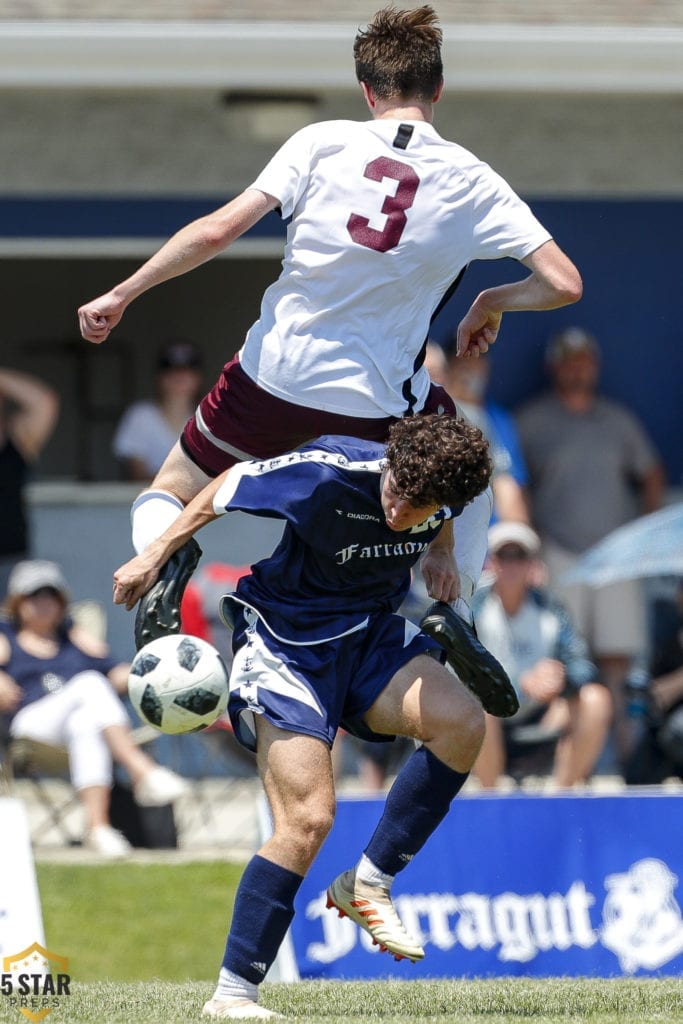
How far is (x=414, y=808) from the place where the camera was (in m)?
5.38

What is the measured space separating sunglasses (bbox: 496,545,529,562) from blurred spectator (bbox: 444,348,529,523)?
468mm

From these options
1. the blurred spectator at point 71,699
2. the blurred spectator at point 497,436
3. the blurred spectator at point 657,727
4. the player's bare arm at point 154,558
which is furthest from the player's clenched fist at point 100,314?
the blurred spectator at point 657,727

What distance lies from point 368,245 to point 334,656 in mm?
1204

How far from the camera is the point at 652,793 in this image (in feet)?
23.6

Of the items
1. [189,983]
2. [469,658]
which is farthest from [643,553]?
[469,658]

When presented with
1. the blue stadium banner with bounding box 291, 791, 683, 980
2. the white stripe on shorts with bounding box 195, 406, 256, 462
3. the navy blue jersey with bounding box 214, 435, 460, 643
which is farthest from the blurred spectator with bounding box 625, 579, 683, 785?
the white stripe on shorts with bounding box 195, 406, 256, 462

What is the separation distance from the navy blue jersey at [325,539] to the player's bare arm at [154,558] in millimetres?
150

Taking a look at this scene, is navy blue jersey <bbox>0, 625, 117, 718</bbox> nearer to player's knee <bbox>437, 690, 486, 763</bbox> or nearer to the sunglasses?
the sunglasses

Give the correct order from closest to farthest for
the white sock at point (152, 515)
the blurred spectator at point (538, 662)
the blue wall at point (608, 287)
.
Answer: the white sock at point (152, 515) < the blurred spectator at point (538, 662) < the blue wall at point (608, 287)

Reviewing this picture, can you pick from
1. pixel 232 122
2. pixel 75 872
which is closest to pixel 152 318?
pixel 232 122

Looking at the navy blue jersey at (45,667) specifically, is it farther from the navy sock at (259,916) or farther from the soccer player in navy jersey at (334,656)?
the navy sock at (259,916)

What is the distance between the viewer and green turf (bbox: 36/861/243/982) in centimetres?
830

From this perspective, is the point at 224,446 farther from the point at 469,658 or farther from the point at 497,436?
the point at 497,436

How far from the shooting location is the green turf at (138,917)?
8.30 m
